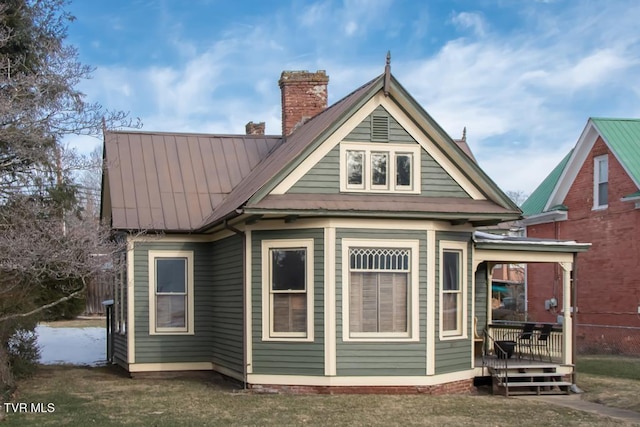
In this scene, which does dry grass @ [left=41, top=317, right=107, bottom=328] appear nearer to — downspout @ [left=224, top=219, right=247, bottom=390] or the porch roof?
downspout @ [left=224, top=219, right=247, bottom=390]

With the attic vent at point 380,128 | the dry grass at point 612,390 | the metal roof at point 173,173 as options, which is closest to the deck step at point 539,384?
the dry grass at point 612,390

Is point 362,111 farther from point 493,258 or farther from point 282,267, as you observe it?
point 493,258

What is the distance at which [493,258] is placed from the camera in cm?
1616

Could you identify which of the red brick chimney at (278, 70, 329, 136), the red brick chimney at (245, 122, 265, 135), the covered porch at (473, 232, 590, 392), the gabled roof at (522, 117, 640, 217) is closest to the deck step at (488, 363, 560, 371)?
the covered porch at (473, 232, 590, 392)

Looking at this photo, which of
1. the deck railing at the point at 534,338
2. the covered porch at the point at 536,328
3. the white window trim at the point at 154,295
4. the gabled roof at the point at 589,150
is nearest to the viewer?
the covered porch at the point at 536,328

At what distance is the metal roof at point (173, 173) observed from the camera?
17.1 m

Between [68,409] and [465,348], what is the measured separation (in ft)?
25.0

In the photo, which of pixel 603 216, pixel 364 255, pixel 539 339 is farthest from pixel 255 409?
pixel 603 216

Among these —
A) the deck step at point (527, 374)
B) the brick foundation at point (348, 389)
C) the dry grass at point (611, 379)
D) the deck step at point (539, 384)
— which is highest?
the deck step at point (527, 374)

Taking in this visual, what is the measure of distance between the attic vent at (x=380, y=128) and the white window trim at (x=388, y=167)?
14 cm

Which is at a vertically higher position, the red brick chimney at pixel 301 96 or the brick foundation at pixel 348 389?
A: the red brick chimney at pixel 301 96

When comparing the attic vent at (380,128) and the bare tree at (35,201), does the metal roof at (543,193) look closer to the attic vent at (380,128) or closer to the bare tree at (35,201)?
the attic vent at (380,128)

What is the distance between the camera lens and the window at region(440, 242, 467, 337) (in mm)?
14805

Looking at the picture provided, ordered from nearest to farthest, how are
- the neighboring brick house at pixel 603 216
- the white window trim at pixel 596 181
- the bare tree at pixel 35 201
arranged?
the bare tree at pixel 35 201 < the neighboring brick house at pixel 603 216 < the white window trim at pixel 596 181
